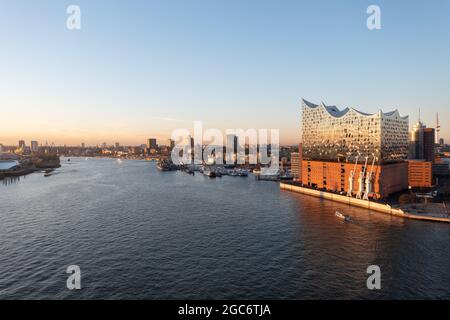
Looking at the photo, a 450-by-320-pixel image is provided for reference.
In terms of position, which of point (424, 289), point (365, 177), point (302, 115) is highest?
point (302, 115)

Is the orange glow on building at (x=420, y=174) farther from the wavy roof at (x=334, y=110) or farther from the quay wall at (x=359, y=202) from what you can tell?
the quay wall at (x=359, y=202)

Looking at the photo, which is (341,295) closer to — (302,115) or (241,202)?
(241,202)

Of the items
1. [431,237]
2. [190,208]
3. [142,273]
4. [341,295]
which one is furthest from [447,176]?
[142,273]

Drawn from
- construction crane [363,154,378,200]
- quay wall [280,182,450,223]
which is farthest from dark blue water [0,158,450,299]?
construction crane [363,154,378,200]

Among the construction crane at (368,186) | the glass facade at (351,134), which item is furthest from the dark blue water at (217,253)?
the glass facade at (351,134)

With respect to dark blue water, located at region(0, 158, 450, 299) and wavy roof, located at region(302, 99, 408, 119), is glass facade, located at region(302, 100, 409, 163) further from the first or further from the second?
dark blue water, located at region(0, 158, 450, 299)
